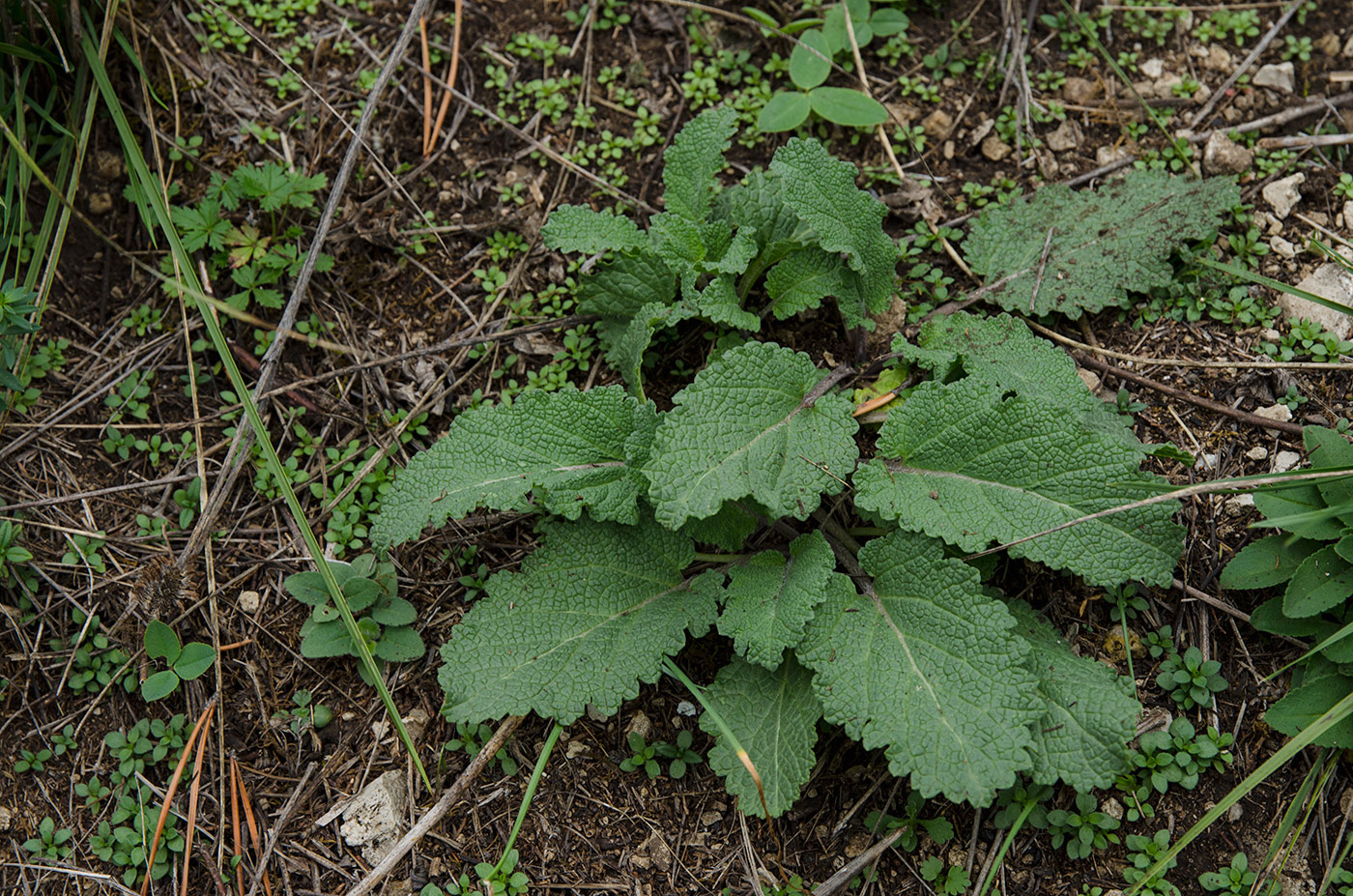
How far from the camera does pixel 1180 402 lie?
2.64 meters

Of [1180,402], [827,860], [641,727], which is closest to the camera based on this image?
[827,860]

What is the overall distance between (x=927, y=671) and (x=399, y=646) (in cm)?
139

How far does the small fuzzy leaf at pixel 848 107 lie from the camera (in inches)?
116

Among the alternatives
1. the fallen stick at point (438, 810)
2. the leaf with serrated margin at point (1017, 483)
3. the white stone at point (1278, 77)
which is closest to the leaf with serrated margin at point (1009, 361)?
the leaf with serrated margin at point (1017, 483)

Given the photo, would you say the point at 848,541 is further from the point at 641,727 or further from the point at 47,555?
the point at 47,555

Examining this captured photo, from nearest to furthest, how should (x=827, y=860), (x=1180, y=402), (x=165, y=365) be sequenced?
(x=827, y=860)
(x=1180, y=402)
(x=165, y=365)

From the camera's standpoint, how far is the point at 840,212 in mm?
2559

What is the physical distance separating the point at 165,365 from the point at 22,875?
146 cm

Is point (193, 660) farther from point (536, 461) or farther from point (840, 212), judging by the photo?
point (840, 212)

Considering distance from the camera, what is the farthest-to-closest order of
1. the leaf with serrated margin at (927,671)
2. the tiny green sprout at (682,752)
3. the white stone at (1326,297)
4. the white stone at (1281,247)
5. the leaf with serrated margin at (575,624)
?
the white stone at (1281,247)
the white stone at (1326,297)
the tiny green sprout at (682,752)
the leaf with serrated margin at (575,624)
the leaf with serrated margin at (927,671)

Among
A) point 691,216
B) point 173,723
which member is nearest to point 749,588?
point 691,216

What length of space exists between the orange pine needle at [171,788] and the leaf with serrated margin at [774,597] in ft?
4.72

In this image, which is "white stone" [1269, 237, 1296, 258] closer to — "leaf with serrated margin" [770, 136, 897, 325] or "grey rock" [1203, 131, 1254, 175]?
"grey rock" [1203, 131, 1254, 175]

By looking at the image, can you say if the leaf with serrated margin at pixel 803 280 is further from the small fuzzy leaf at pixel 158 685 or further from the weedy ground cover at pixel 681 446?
the small fuzzy leaf at pixel 158 685
